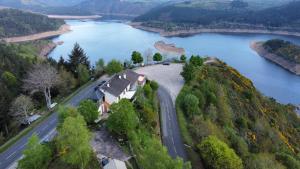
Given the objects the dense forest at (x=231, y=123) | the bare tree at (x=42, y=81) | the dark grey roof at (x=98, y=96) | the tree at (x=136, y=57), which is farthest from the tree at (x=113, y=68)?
the dark grey roof at (x=98, y=96)

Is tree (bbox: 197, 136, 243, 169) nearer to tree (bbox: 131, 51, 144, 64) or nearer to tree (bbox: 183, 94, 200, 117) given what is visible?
tree (bbox: 183, 94, 200, 117)

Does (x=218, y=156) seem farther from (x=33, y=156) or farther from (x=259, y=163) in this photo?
(x=33, y=156)

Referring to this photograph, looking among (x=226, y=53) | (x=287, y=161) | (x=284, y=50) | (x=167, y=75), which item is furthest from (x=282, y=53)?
(x=287, y=161)

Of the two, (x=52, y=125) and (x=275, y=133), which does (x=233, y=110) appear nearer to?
(x=275, y=133)

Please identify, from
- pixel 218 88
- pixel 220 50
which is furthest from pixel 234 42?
pixel 218 88

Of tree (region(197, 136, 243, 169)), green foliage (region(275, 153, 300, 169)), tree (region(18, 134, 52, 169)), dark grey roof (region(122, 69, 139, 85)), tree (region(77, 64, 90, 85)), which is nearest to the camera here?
tree (region(18, 134, 52, 169))

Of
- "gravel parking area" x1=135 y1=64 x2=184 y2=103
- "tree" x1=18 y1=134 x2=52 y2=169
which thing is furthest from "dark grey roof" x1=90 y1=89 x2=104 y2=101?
"tree" x1=18 y1=134 x2=52 y2=169
